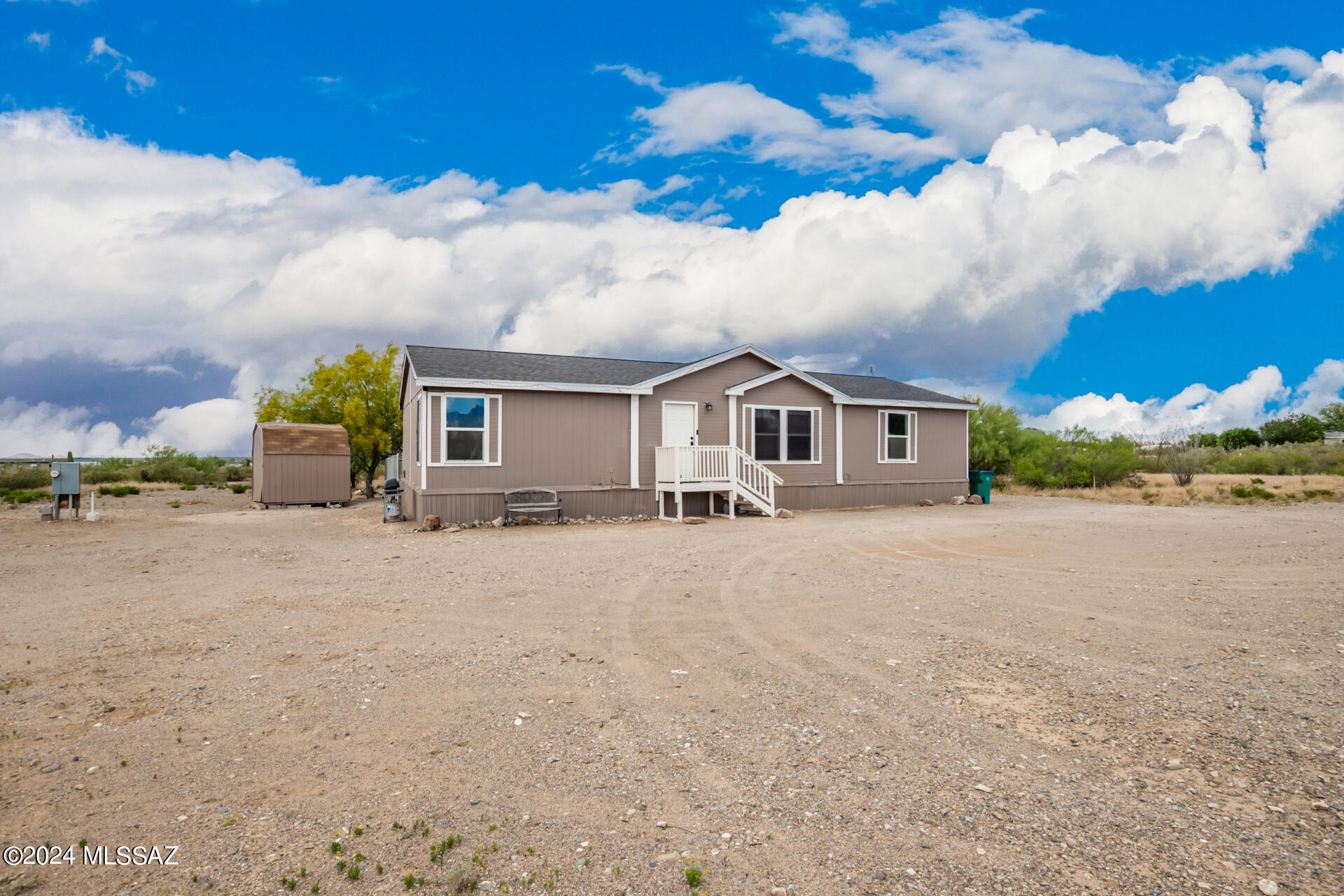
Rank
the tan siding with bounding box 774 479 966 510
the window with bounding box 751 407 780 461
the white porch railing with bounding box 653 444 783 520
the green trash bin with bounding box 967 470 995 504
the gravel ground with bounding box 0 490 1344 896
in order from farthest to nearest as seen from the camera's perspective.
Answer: the green trash bin with bounding box 967 470 995 504
the tan siding with bounding box 774 479 966 510
the window with bounding box 751 407 780 461
the white porch railing with bounding box 653 444 783 520
the gravel ground with bounding box 0 490 1344 896

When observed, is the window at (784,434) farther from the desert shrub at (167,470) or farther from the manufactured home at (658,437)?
the desert shrub at (167,470)

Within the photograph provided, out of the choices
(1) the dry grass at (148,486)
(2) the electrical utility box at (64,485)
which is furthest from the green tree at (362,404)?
(2) the electrical utility box at (64,485)

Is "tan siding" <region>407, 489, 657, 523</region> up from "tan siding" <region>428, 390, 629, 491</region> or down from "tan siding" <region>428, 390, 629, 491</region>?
down

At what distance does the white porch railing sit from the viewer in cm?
1689

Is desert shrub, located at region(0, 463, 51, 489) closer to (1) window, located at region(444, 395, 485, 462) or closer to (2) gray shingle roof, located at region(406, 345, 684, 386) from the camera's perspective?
(2) gray shingle roof, located at region(406, 345, 684, 386)

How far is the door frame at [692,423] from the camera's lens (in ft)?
58.7

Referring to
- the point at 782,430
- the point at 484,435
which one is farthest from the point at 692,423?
the point at 484,435

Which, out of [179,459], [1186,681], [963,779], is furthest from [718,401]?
[179,459]

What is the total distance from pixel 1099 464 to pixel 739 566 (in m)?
23.6

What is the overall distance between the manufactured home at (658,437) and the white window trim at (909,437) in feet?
0.13

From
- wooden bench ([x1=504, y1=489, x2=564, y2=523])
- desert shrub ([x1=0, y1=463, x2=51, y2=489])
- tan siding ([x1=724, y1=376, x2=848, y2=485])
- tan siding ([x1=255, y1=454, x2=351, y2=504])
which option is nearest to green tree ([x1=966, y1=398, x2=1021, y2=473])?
tan siding ([x1=724, y1=376, x2=848, y2=485])

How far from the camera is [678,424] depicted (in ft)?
59.6

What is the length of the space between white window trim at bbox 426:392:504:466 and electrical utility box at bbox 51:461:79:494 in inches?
347

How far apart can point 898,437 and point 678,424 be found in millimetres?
7206
